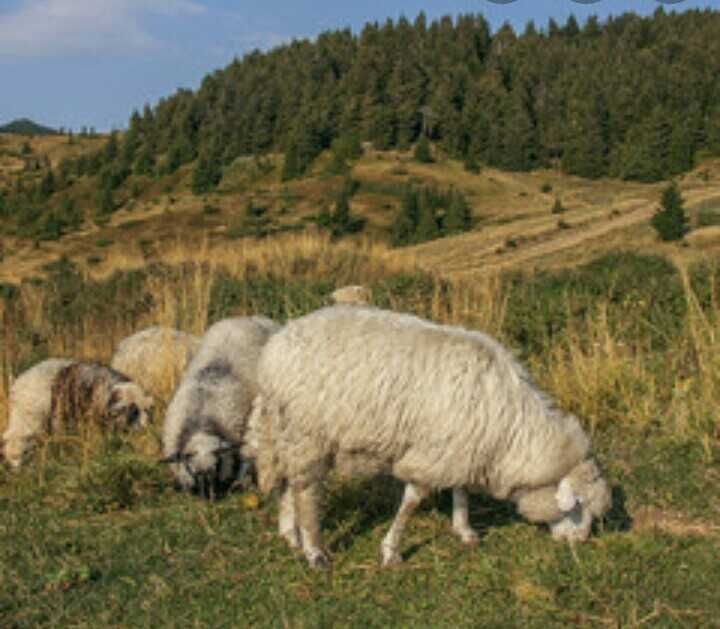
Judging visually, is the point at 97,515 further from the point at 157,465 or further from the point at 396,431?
the point at 396,431

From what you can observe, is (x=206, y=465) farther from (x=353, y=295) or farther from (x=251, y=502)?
(x=353, y=295)

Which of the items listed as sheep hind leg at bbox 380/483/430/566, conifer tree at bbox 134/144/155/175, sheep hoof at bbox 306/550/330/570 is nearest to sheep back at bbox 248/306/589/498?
sheep hind leg at bbox 380/483/430/566

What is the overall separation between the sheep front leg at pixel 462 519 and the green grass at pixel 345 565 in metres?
0.06

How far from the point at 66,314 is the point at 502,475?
1066 cm

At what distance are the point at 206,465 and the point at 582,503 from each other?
233 cm

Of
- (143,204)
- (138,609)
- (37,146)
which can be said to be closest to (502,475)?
(138,609)

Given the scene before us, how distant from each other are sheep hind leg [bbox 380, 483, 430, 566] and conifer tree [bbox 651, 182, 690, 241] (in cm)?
2866

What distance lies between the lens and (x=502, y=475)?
431 centimetres

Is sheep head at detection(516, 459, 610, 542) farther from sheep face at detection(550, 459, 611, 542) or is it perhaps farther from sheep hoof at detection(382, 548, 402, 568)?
sheep hoof at detection(382, 548, 402, 568)

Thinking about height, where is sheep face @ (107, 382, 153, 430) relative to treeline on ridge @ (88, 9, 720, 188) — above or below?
below

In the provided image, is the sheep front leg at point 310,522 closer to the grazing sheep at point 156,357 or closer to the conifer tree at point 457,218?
the grazing sheep at point 156,357

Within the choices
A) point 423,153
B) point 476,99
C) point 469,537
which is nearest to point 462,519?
point 469,537

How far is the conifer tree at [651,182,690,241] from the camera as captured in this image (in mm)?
31659

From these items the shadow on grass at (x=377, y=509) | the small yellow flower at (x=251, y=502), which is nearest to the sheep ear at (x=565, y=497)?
the shadow on grass at (x=377, y=509)
